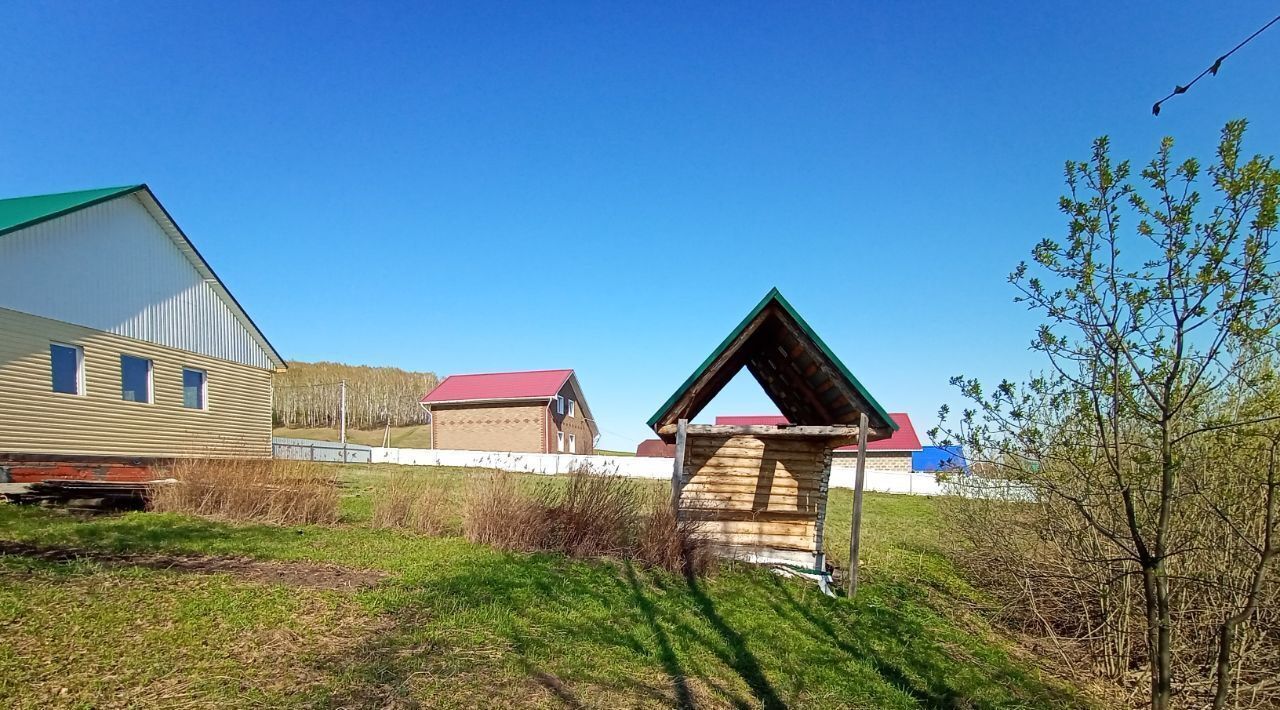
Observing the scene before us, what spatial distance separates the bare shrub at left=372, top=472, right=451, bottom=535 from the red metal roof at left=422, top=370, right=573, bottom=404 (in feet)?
92.0

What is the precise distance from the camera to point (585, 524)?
947cm

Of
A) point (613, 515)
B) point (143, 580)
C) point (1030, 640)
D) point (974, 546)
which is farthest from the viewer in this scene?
point (974, 546)

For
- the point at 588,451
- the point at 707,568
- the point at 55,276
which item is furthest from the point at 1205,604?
the point at 588,451

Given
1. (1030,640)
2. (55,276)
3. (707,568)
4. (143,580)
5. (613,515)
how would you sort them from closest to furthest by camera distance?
(143,580) → (1030,640) → (707,568) → (613,515) → (55,276)

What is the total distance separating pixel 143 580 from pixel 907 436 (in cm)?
4434

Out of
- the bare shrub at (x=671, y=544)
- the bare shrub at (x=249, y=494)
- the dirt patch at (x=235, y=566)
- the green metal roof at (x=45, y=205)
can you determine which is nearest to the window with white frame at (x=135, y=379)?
the green metal roof at (x=45, y=205)

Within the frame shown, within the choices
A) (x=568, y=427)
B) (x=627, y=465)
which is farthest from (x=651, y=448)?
(x=627, y=465)

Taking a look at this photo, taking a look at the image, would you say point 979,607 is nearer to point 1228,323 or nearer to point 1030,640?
point 1030,640

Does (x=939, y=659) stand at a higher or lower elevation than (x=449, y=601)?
lower

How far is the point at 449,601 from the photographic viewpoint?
638 cm

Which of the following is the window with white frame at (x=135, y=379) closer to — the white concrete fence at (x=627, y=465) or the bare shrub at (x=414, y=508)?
the bare shrub at (x=414, y=508)

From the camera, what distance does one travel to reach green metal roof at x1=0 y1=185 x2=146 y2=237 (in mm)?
12352

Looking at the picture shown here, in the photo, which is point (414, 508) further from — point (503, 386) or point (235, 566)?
point (503, 386)

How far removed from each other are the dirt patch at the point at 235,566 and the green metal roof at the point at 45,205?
7.98 m
